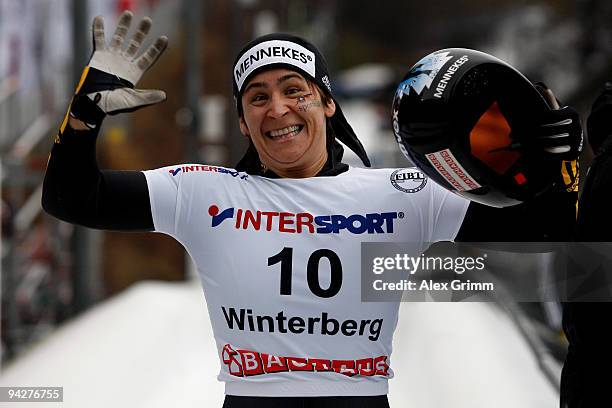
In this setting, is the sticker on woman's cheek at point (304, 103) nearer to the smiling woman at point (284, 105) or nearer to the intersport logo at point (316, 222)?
the smiling woman at point (284, 105)

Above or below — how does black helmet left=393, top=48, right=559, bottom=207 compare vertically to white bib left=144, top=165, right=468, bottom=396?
above

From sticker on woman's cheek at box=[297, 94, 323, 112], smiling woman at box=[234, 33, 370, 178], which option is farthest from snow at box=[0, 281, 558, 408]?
sticker on woman's cheek at box=[297, 94, 323, 112]

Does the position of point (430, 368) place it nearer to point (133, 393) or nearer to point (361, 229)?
point (133, 393)

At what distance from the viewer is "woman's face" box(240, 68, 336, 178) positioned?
236cm

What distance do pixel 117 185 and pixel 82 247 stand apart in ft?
14.5

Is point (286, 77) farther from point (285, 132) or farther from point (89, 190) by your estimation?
point (89, 190)

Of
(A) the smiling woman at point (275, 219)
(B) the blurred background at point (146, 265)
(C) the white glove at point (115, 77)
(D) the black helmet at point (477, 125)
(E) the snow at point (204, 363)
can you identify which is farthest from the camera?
(B) the blurred background at point (146, 265)

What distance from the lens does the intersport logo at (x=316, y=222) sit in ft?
7.69

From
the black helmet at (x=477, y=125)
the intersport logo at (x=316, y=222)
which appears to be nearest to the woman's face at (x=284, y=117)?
the intersport logo at (x=316, y=222)

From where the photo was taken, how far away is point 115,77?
225cm

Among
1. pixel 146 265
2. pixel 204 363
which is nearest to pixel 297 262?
pixel 204 363

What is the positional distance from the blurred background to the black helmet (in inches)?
52.5

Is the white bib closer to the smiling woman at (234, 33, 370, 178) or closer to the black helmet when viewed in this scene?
the smiling woman at (234, 33, 370, 178)

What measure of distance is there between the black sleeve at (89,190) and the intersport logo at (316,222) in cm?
29
